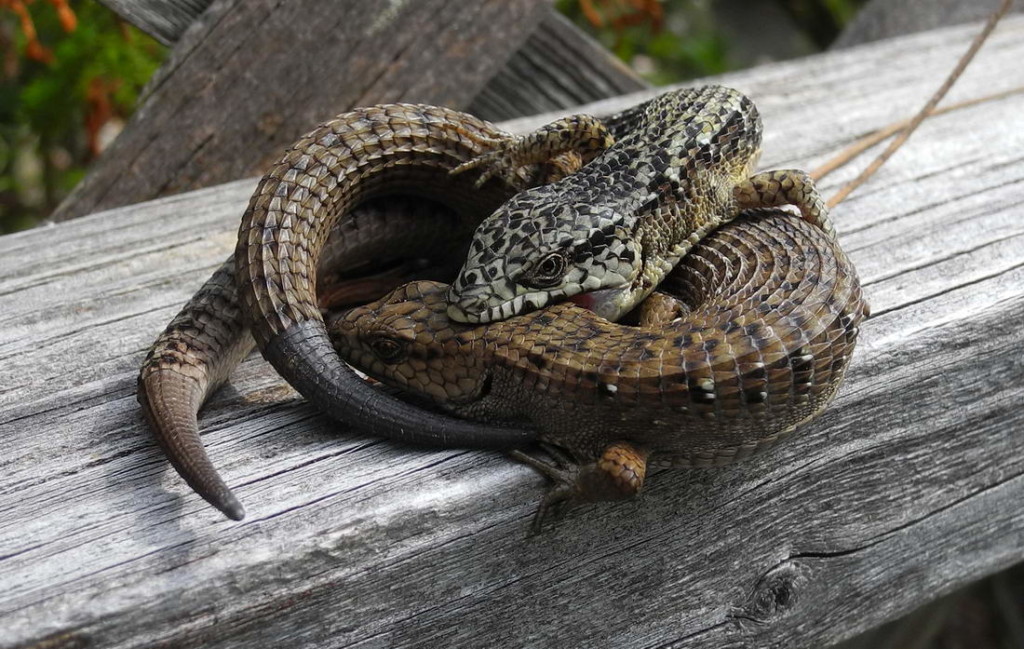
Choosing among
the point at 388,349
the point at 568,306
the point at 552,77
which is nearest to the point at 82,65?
the point at 552,77

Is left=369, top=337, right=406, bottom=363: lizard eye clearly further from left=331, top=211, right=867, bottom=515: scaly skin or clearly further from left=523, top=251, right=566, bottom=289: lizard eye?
left=523, top=251, right=566, bottom=289: lizard eye

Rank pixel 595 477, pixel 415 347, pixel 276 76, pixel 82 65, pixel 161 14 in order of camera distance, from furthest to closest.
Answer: pixel 82 65 → pixel 276 76 → pixel 161 14 → pixel 415 347 → pixel 595 477

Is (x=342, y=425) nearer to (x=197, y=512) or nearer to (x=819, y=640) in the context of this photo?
(x=197, y=512)

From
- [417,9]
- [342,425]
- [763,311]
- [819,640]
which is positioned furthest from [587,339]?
[417,9]

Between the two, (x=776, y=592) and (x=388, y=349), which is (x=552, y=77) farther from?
(x=776, y=592)

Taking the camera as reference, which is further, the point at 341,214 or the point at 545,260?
the point at 341,214

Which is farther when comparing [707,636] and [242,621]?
[707,636]
